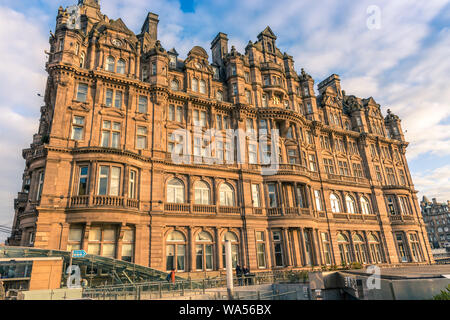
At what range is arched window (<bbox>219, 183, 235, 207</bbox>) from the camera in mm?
30438

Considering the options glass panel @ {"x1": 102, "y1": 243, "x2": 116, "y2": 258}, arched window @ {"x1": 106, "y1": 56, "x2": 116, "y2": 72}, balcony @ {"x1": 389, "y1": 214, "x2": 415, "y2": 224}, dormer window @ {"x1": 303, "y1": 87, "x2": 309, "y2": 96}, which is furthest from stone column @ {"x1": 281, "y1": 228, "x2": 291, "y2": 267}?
arched window @ {"x1": 106, "y1": 56, "x2": 116, "y2": 72}

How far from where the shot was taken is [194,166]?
97.1 ft

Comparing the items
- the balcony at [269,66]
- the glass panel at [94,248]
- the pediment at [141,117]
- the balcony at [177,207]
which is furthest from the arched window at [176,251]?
the balcony at [269,66]

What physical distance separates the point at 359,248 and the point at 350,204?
19.0ft

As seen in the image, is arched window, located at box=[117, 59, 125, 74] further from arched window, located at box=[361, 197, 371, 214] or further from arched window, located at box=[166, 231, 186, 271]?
arched window, located at box=[361, 197, 371, 214]

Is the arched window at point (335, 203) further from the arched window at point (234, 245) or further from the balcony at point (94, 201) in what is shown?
the balcony at point (94, 201)

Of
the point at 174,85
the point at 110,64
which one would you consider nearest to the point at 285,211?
the point at 174,85

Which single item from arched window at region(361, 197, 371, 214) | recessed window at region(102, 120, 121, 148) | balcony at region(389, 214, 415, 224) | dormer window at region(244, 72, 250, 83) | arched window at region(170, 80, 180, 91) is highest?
dormer window at region(244, 72, 250, 83)

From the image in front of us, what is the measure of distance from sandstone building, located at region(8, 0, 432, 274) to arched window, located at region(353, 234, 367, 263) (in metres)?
0.18

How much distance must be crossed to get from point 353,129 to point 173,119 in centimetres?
2994

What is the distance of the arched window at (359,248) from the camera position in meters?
37.1

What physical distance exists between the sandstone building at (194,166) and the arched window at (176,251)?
3.8 inches
